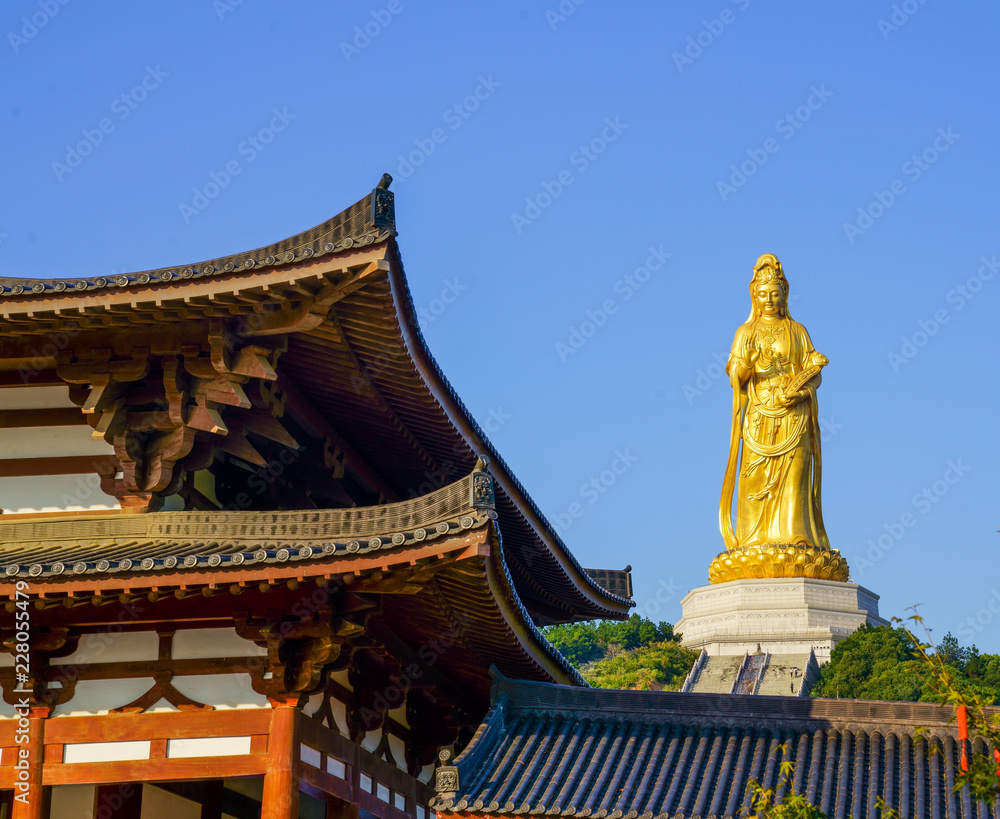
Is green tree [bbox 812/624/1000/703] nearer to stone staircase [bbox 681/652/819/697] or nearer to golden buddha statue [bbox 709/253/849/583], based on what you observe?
stone staircase [bbox 681/652/819/697]

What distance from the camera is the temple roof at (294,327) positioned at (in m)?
10.2

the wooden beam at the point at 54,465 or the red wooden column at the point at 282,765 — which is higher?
the wooden beam at the point at 54,465

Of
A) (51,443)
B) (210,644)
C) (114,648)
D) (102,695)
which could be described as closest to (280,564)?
(210,644)

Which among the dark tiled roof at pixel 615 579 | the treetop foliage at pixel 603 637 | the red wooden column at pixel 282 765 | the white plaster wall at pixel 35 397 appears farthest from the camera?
the treetop foliage at pixel 603 637

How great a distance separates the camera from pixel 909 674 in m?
34.6

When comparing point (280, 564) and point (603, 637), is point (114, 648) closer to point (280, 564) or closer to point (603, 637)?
point (280, 564)

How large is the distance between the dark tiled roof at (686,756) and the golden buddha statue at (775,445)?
1164 inches

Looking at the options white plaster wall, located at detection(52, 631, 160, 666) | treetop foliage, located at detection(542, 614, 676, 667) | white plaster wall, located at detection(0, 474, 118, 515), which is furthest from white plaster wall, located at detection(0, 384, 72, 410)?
treetop foliage, located at detection(542, 614, 676, 667)

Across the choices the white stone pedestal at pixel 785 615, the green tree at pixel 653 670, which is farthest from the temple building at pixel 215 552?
the green tree at pixel 653 670

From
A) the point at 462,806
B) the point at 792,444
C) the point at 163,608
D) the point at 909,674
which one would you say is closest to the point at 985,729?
the point at 462,806

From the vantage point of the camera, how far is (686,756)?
458 inches

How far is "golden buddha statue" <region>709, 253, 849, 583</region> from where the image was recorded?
134 feet

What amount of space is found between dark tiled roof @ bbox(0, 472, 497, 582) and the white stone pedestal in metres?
32.5

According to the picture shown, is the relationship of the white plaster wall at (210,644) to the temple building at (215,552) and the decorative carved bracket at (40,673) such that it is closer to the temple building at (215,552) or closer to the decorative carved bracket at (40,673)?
the temple building at (215,552)
